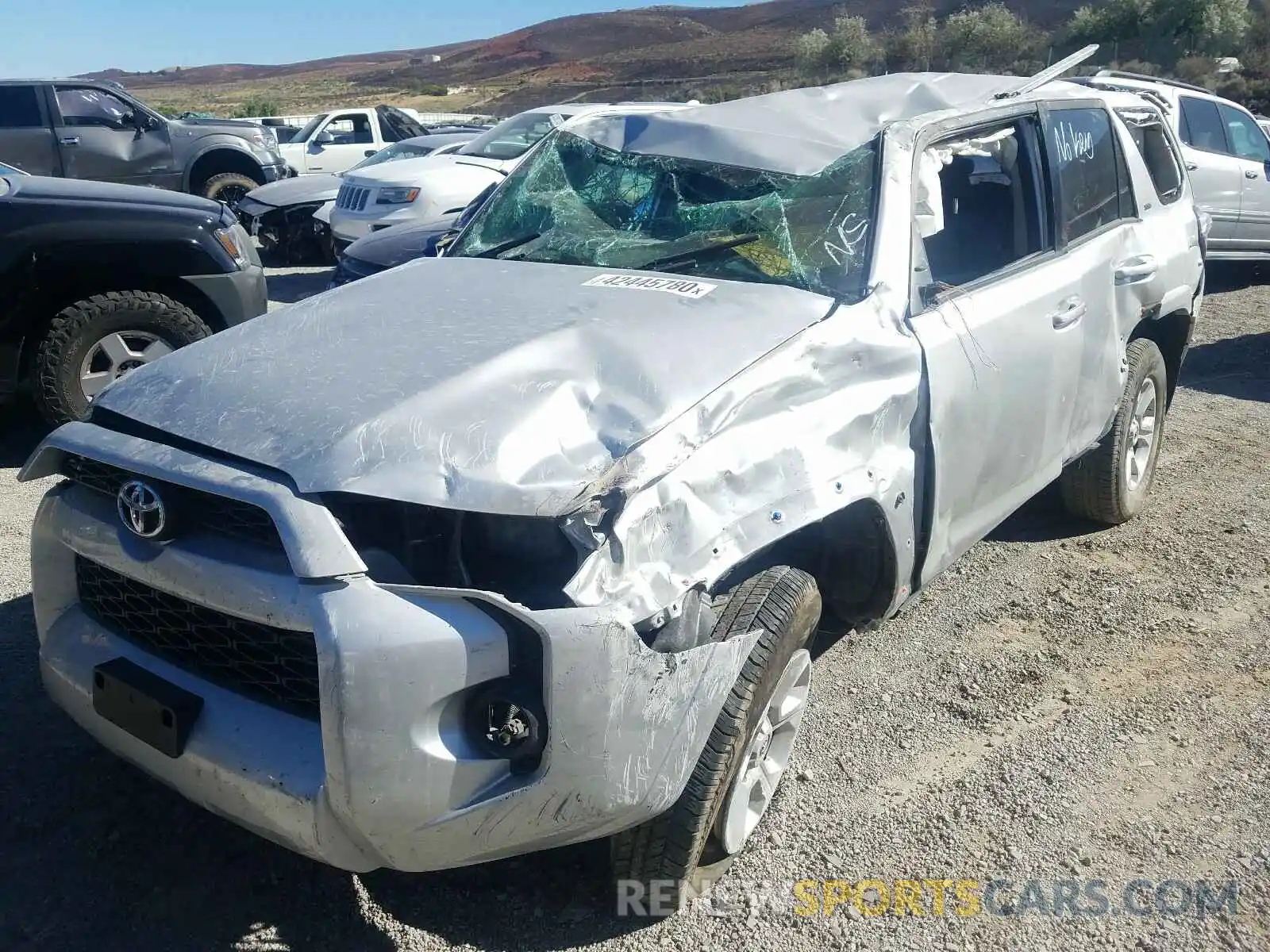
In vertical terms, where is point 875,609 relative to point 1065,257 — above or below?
below


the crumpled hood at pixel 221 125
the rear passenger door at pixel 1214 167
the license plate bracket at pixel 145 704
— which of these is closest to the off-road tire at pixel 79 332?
the license plate bracket at pixel 145 704

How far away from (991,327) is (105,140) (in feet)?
38.0

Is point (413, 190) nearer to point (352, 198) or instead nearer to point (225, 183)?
point (352, 198)

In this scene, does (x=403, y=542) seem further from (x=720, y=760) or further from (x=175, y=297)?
(x=175, y=297)

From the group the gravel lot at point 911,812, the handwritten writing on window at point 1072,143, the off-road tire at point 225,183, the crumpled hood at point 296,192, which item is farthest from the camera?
the off-road tire at point 225,183

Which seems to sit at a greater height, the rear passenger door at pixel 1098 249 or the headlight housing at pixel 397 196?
the rear passenger door at pixel 1098 249

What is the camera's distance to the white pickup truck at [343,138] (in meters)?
16.1

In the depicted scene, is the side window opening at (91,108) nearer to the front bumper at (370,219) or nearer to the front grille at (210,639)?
the front bumper at (370,219)

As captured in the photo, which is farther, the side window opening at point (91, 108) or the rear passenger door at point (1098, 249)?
the side window opening at point (91, 108)

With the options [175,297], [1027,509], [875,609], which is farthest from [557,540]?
[175,297]

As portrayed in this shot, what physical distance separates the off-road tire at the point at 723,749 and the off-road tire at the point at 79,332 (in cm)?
395

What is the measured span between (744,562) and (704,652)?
1.30 ft

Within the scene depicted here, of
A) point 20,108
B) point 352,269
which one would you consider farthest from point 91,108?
point 352,269

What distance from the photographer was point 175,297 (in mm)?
5711
